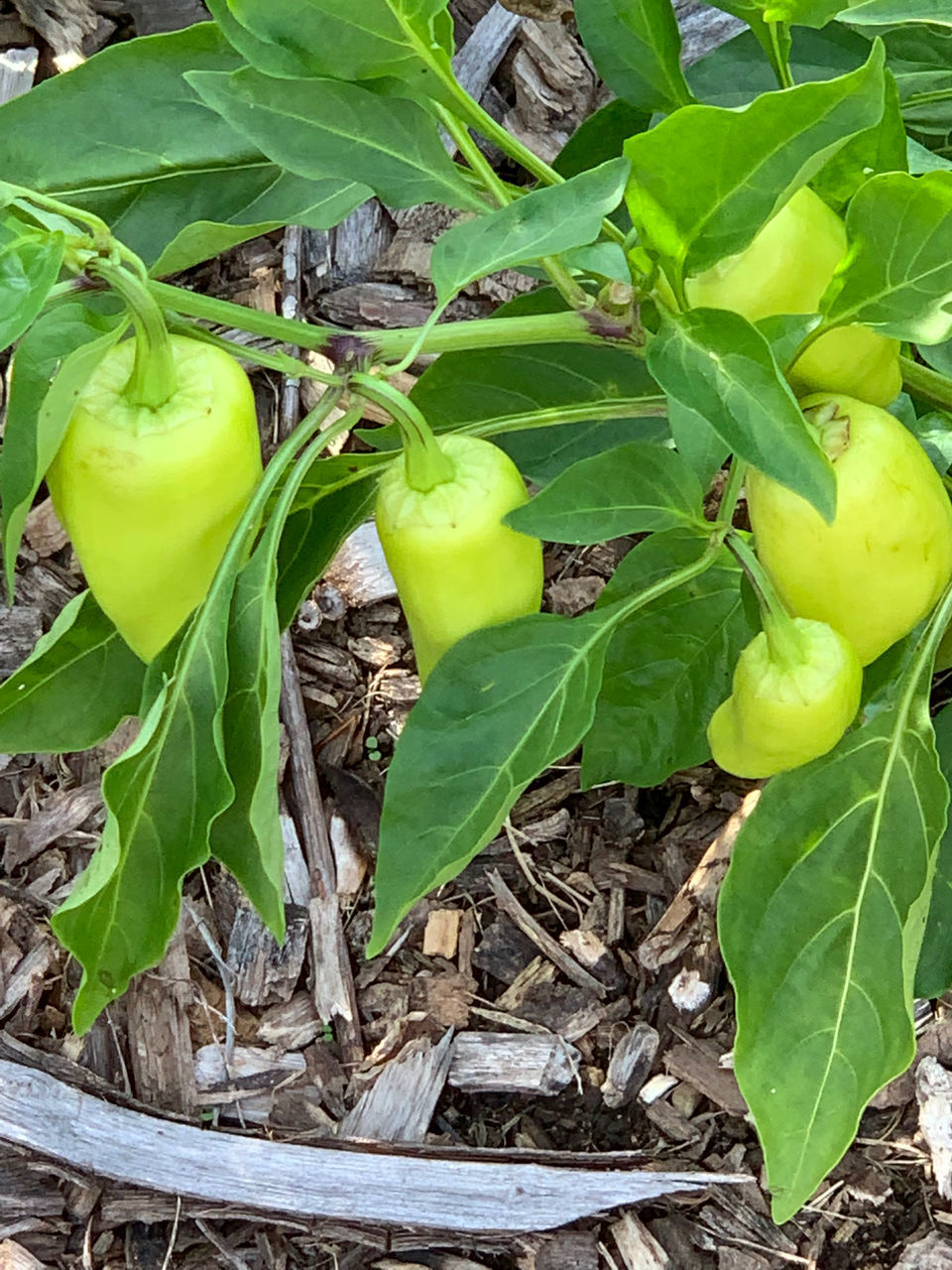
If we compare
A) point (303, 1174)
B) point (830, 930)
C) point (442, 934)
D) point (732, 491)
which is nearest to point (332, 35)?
point (732, 491)

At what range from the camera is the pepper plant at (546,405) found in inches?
27.0

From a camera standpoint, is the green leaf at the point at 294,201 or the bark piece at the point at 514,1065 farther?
the bark piece at the point at 514,1065

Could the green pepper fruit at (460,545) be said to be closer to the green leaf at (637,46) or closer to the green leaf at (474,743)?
the green leaf at (474,743)

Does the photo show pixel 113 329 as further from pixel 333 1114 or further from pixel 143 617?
pixel 333 1114

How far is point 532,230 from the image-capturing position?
0.67 meters

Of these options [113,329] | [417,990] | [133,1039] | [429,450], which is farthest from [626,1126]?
[113,329]

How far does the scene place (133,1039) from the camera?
1.47 meters

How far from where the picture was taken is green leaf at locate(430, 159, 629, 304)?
2.16ft

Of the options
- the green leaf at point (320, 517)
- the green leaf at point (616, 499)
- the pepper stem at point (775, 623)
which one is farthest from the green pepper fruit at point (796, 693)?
the green leaf at point (320, 517)

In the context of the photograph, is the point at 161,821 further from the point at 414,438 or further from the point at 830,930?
the point at 830,930

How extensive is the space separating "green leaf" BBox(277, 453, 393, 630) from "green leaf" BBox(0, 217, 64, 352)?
33 cm

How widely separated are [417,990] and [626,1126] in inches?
10.6

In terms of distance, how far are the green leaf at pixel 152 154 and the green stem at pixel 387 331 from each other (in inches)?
3.8

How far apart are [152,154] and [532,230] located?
1.16 ft
